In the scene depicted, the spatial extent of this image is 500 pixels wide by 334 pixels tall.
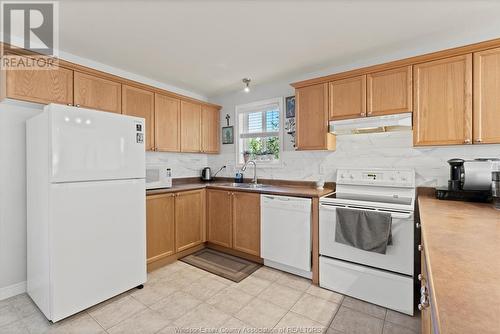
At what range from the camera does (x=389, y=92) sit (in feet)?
7.64

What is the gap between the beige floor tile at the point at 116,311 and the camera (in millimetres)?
1879

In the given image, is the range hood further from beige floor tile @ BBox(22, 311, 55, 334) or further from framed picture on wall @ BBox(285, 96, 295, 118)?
beige floor tile @ BBox(22, 311, 55, 334)

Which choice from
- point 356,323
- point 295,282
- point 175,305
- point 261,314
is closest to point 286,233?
point 295,282

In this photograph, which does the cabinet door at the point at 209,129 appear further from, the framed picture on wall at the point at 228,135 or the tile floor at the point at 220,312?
the tile floor at the point at 220,312

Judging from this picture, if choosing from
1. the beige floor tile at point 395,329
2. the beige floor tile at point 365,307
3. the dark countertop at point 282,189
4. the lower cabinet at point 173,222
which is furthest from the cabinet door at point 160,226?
the beige floor tile at point 395,329

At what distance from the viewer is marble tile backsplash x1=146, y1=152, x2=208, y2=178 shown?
11.0 feet

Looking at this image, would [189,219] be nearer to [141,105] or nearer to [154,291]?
[154,291]

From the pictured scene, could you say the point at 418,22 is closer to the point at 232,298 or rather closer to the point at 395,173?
the point at 395,173

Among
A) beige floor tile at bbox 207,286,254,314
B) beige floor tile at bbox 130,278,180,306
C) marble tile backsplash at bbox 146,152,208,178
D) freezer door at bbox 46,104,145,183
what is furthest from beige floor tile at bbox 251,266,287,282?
marble tile backsplash at bbox 146,152,208,178

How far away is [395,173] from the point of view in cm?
246

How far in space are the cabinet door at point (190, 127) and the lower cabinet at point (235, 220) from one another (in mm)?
759

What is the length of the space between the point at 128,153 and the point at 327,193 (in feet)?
6.83

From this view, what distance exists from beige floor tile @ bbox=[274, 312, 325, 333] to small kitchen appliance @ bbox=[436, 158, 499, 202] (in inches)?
61.9

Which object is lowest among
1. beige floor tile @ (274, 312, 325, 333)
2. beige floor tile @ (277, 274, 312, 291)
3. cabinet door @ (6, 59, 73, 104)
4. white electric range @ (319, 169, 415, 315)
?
beige floor tile @ (274, 312, 325, 333)
